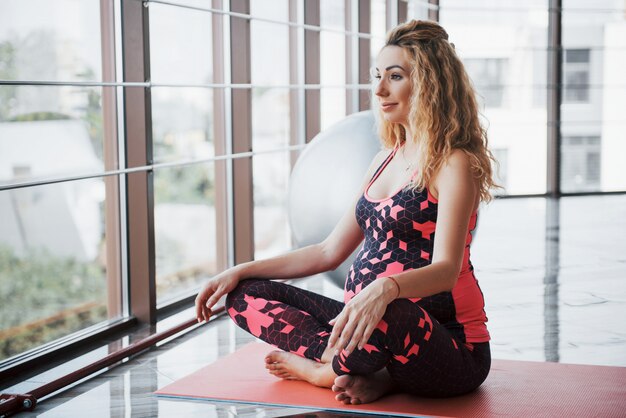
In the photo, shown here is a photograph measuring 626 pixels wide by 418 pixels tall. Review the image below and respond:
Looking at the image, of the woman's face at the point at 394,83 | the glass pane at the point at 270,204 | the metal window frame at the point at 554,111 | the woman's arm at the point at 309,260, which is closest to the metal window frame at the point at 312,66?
the glass pane at the point at 270,204

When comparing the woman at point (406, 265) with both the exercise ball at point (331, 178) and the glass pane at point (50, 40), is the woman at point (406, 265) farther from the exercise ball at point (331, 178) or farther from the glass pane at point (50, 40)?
the glass pane at point (50, 40)

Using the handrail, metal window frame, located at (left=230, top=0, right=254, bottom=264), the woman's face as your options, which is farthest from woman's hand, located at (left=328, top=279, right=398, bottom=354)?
metal window frame, located at (left=230, top=0, right=254, bottom=264)

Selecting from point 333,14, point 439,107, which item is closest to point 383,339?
point 439,107

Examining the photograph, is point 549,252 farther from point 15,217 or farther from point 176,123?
point 15,217

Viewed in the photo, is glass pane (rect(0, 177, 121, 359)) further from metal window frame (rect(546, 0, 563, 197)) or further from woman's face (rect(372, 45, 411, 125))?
metal window frame (rect(546, 0, 563, 197))

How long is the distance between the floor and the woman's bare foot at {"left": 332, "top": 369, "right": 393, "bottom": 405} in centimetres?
9

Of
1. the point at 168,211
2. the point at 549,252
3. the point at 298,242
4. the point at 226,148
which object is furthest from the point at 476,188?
the point at 549,252

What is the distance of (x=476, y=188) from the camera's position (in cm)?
211

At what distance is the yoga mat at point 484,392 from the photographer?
6.90ft

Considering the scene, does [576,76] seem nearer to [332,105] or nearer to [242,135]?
[332,105]

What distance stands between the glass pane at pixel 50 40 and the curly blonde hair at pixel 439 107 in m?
1.05

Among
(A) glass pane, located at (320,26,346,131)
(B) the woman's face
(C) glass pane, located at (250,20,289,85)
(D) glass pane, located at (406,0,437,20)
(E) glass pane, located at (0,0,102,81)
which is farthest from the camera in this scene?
(D) glass pane, located at (406,0,437,20)

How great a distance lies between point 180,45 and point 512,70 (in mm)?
3962

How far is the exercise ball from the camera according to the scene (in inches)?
122
